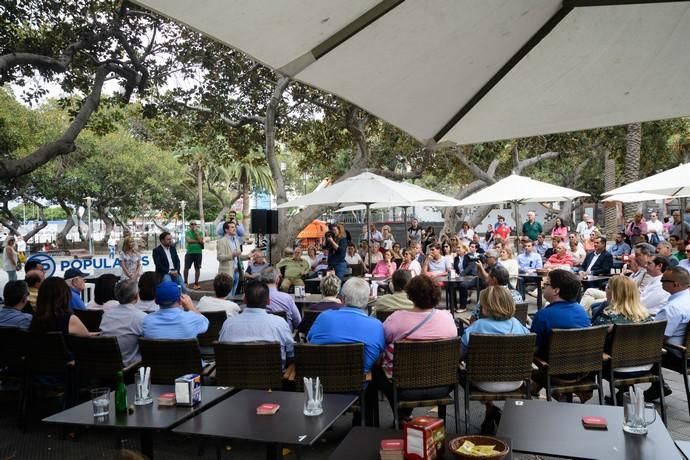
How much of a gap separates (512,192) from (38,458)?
811cm

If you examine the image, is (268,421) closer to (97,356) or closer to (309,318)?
(97,356)

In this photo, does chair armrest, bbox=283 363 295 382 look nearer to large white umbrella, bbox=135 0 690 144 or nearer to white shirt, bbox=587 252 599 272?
large white umbrella, bbox=135 0 690 144

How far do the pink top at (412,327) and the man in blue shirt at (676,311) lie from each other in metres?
1.87

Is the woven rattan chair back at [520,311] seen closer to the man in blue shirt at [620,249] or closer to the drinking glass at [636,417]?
the drinking glass at [636,417]

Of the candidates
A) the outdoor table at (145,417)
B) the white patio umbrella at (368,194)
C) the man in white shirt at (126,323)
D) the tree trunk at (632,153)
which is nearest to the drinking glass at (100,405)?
the outdoor table at (145,417)

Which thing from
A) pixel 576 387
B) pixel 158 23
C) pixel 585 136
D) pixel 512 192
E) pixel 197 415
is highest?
pixel 158 23

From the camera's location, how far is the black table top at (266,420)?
2393 mm

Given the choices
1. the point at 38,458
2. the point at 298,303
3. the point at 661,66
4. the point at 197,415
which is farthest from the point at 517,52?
the point at 298,303

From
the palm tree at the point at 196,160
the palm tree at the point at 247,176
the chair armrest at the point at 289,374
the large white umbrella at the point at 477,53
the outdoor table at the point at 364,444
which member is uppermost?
the palm tree at the point at 196,160

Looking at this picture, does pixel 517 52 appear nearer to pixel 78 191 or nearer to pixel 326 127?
pixel 326 127

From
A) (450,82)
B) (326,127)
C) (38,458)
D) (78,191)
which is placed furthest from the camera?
(78,191)

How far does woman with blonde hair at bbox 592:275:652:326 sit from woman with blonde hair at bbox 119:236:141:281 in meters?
8.14

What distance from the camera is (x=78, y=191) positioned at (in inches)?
1209

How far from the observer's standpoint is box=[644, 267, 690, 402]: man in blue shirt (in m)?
4.40
